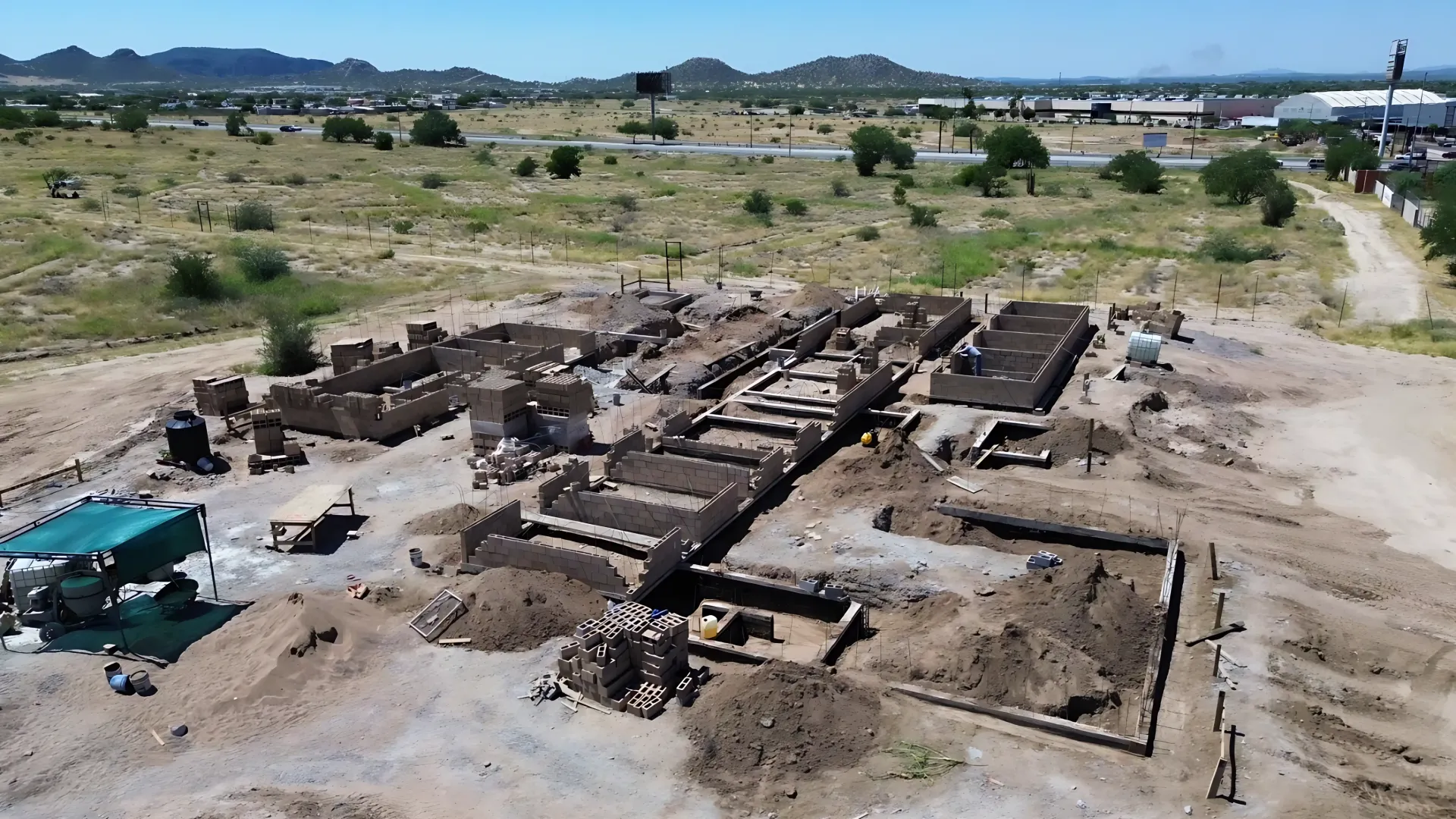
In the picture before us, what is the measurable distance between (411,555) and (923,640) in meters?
8.58

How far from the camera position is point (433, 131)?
96.8 m

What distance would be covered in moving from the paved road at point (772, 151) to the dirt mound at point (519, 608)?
233 feet

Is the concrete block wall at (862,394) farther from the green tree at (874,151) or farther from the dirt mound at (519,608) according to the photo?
the green tree at (874,151)

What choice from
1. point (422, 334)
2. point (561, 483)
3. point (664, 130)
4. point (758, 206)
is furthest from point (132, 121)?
point (561, 483)

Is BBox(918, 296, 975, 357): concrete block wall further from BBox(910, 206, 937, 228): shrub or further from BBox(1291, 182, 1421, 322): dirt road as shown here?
BBox(910, 206, 937, 228): shrub

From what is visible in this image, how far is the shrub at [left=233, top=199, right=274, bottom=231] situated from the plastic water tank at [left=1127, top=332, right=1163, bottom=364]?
41199mm

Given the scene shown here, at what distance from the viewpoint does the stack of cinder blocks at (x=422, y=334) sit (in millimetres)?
29453

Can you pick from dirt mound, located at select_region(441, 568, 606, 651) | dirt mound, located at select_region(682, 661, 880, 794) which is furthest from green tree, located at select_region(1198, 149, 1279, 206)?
dirt mound, located at select_region(682, 661, 880, 794)

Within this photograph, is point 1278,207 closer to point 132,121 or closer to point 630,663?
point 630,663

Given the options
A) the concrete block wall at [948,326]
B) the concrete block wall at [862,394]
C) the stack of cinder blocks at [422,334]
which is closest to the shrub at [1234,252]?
the concrete block wall at [948,326]

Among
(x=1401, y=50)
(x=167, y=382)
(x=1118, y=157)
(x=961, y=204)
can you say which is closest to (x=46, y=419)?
(x=167, y=382)

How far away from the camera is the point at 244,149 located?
285ft

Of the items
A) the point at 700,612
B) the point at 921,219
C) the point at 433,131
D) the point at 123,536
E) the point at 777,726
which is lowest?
the point at 700,612

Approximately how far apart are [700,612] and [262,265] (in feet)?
99.6
